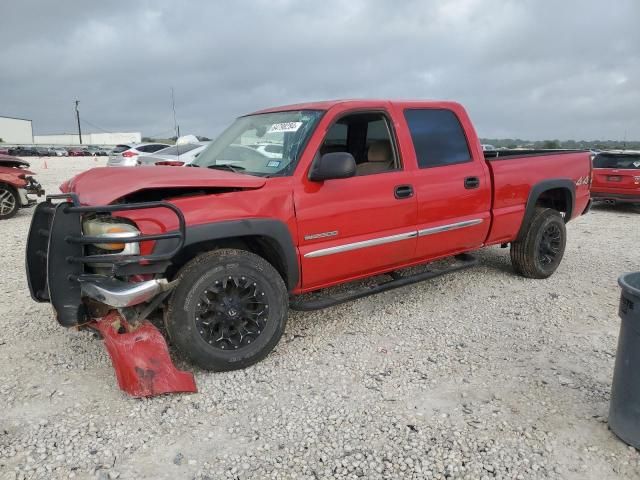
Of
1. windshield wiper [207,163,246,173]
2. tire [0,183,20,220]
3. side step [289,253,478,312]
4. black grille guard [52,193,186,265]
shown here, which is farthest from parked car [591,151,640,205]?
tire [0,183,20,220]

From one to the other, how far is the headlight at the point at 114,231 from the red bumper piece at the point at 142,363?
1.60 ft

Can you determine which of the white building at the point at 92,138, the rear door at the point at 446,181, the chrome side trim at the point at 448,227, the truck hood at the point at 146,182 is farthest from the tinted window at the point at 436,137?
the white building at the point at 92,138

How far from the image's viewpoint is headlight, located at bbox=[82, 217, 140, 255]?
3034 millimetres

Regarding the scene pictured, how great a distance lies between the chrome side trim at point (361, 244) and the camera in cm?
373

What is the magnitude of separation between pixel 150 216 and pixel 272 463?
1.59m

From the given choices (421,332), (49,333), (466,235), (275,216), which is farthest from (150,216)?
(466,235)

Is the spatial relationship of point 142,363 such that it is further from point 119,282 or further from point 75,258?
point 75,258

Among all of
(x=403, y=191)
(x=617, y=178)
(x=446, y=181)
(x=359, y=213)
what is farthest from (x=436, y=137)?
(x=617, y=178)

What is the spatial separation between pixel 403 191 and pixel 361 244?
0.60 meters

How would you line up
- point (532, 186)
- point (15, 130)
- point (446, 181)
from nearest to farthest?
point (446, 181)
point (532, 186)
point (15, 130)

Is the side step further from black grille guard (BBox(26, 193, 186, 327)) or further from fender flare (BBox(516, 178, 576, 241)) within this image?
black grille guard (BBox(26, 193, 186, 327))

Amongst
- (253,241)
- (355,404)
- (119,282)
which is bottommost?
(355,404)

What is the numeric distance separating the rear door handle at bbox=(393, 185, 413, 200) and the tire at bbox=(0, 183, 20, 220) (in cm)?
898

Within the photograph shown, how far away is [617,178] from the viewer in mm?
11188
